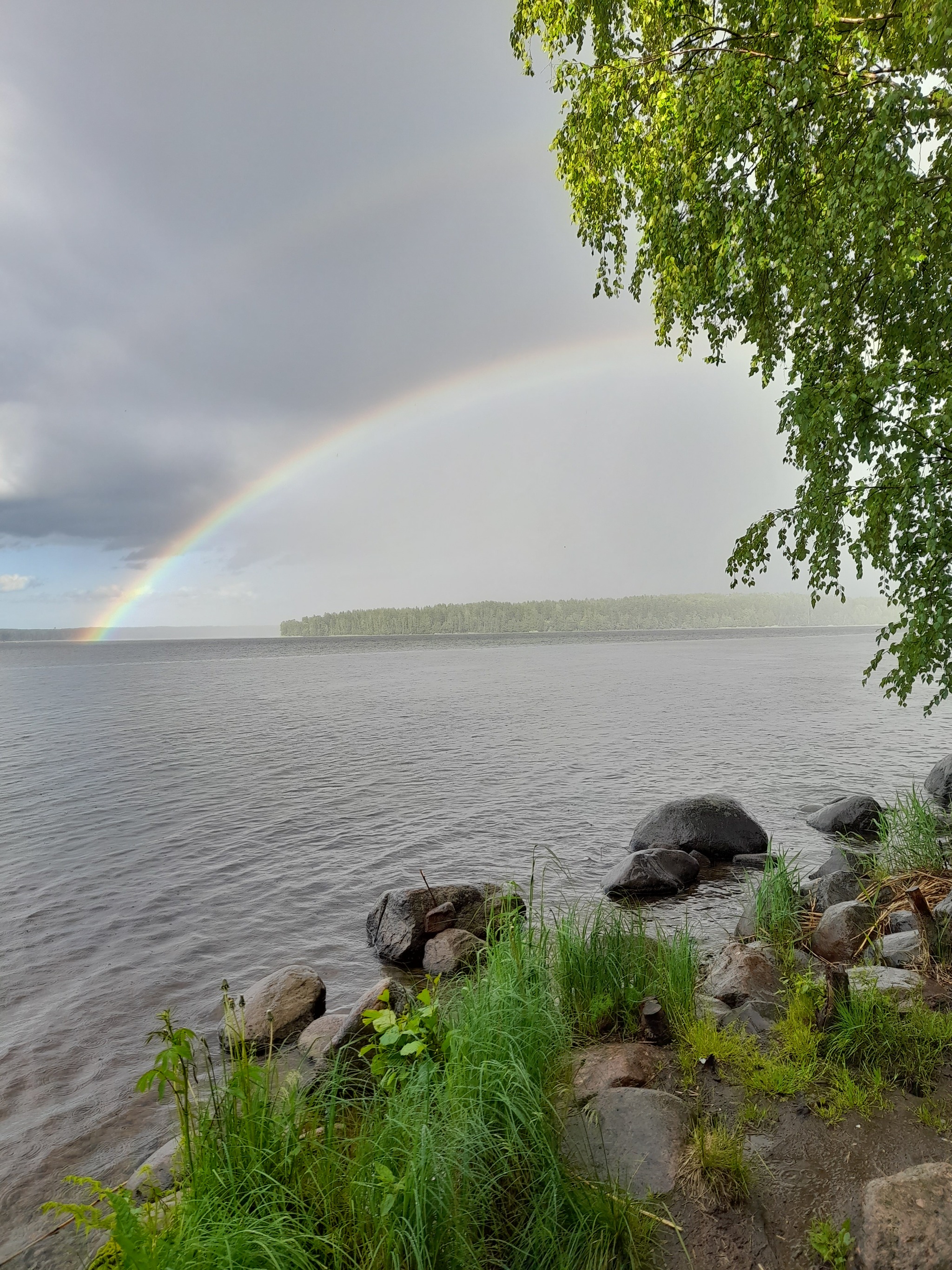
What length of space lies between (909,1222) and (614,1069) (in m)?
2.37

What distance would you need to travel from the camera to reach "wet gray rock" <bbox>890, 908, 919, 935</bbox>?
8.97m

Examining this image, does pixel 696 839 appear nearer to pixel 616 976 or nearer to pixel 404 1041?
pixel 616 976

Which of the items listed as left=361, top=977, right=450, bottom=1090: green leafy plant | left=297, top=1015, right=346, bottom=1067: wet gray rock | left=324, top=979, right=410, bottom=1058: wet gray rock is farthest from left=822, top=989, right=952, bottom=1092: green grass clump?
left=297, top=1015, right=346, bottom=1067: wet gray rock

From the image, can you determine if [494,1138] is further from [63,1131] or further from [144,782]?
[144,782]

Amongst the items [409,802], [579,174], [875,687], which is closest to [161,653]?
[875,687]

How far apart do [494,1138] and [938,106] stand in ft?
35.0

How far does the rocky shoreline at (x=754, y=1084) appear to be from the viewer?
4.39 m

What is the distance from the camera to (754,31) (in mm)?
9180

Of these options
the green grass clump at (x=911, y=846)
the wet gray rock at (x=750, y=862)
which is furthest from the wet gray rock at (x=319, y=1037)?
the wet gray rock at (x=750, y=862)

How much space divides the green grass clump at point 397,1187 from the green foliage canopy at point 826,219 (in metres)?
6.05

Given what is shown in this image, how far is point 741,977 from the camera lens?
7934 mm

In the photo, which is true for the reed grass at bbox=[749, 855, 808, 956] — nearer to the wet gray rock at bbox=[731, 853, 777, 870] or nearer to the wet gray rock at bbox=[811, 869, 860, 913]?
the wet gray rock at bbox=[811, 869, 860, 913]

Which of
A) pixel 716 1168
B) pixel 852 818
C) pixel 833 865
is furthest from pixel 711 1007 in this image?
pixel 852 818

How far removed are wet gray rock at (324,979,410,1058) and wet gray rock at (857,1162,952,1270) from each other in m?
4.39
